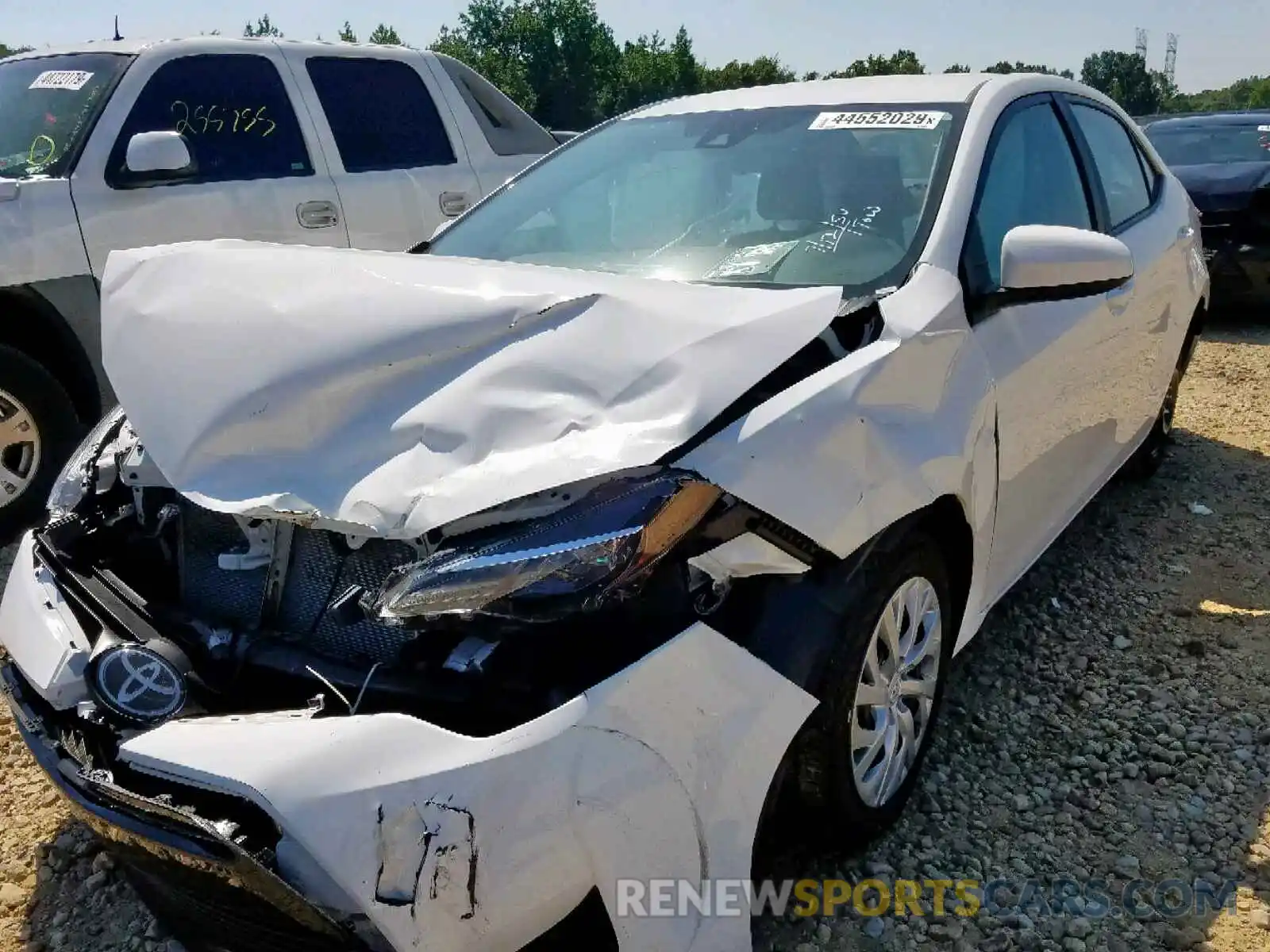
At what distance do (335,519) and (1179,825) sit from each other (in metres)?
2.08

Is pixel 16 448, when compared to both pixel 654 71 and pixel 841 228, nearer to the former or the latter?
pixel 841 228

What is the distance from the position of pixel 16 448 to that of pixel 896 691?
3.58m

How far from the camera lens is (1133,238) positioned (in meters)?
3.73

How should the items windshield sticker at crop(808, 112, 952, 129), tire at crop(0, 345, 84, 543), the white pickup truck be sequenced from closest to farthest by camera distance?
1. windshield sticker at crop(808, 112, 952, 129)
2. tire at crop(0, 345, 84, 543)
3. the white pickup truck

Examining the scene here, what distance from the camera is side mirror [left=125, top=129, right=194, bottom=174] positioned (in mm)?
4391

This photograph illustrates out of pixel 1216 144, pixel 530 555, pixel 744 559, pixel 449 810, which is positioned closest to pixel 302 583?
pixel 530 555

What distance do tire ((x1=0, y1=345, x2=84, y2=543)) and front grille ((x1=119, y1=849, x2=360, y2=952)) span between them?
110 inches

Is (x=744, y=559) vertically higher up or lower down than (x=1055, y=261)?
lower down

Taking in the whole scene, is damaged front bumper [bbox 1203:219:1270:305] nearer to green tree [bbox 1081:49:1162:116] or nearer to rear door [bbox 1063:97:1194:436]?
rear door [bbox 1063:97:1194:436]

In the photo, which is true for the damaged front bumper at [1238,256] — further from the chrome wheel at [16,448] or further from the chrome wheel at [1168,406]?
the chrome wheel at [16,448]

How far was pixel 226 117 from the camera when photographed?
492 cm

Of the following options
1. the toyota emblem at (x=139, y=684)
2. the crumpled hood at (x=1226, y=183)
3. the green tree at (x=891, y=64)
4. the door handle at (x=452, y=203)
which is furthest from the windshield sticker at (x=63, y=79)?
the green tree at (x=891, y=64)

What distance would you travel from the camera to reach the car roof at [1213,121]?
30.6 ft

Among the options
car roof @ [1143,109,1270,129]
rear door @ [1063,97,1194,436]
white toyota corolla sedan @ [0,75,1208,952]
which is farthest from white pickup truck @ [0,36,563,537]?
car roof @ [1143,109,1270,129]
